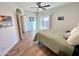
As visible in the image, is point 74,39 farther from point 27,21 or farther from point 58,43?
point 27,21

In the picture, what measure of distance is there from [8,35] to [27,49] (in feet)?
1.09

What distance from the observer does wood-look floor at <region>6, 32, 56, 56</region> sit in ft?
3.50

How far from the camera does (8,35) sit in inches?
42.4

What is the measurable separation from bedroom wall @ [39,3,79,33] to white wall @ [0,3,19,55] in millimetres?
391

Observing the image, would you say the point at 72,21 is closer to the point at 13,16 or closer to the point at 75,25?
the point at 75,25

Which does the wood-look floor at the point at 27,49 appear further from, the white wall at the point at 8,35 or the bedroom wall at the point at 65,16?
the bedroom wall at the point at 65,16

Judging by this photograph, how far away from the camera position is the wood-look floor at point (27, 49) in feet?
3.50

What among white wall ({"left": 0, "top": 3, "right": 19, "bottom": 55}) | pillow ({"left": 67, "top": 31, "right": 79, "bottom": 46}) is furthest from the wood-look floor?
pillow ({"left": 67, "top": 31, "right": 79, "bottom": 46})

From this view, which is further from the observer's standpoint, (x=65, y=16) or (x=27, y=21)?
(x=27, y=21)

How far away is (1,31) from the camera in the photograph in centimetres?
107

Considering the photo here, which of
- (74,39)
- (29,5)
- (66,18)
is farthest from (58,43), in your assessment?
(29,5)

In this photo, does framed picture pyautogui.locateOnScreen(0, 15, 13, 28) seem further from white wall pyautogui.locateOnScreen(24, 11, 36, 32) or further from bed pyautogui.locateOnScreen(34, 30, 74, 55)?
bed pyautogui.locateOnScreen(34, 30, 74, 55)

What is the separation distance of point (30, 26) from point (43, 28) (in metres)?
0.19

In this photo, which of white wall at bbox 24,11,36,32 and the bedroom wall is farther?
white wall at bbox 24,11,36,32
